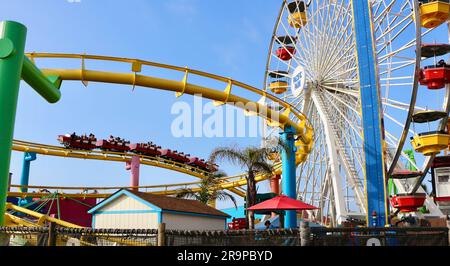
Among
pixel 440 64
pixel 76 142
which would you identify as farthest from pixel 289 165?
pixel 76 142

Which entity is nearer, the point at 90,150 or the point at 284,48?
the point at 90,150

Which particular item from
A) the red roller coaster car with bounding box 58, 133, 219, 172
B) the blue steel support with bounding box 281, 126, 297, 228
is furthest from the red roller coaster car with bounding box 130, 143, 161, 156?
the blue steel support with bounding box 281, 126, 297, 228

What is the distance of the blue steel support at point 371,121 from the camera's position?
17.1 metres

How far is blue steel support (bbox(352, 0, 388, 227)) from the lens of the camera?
56.1ft

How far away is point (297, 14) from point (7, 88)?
20644mm

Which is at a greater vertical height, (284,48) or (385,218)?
(284,48)

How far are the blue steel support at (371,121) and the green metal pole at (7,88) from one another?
42.4ft

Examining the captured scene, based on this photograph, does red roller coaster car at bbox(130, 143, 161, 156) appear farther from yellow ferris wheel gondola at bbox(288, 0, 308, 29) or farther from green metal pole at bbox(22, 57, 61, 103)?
green metal pole at bbox(22, 57, 61, 103)

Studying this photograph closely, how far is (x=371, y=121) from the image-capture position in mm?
→ 17891

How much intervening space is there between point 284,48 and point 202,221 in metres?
17.4

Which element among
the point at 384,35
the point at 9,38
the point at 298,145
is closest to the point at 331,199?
the point at 298,145

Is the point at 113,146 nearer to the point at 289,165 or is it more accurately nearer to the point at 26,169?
the point at 26,169

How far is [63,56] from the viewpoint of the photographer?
1367 cm
